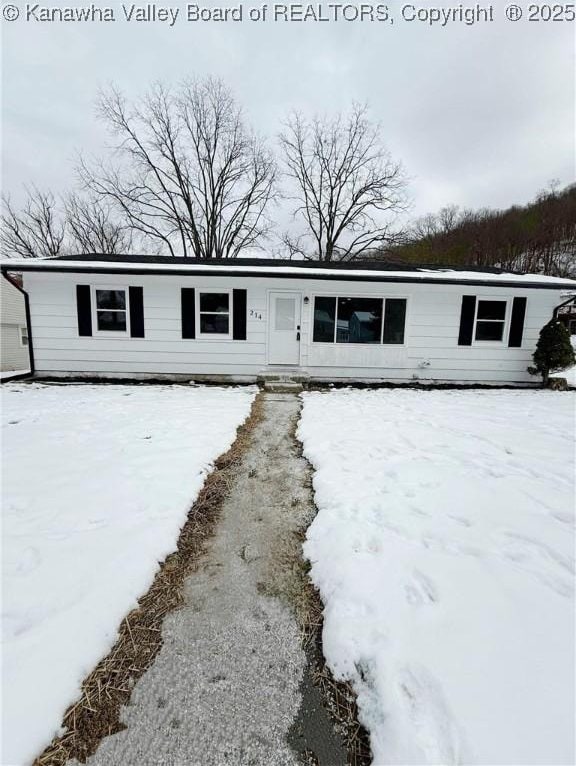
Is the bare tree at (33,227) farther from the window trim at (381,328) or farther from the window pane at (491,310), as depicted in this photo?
the window pane at (491,310)

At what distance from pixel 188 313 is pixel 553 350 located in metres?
8.65

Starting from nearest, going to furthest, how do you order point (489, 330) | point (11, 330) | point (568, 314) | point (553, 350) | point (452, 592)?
1. point (452, 592)
2. point (553, 350)
3. point (489, 330)
4. point (11, 330)
5. point (568, 314)

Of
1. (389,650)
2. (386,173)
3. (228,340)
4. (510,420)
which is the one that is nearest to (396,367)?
(510,420)

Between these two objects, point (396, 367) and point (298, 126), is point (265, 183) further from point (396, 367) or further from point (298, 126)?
point (396, 367)

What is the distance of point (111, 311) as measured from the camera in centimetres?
838

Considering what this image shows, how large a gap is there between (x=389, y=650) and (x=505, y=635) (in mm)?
565

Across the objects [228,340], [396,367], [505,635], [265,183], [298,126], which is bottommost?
[505,635]

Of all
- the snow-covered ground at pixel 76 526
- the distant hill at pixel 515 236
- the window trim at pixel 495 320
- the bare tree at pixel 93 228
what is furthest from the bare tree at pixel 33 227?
the distant hill at pixel 515 236

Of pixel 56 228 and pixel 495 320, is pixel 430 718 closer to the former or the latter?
pixel 495 320

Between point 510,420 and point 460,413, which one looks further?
Answer: point 460,413

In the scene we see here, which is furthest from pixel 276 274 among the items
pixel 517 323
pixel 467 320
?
pixel 517 323

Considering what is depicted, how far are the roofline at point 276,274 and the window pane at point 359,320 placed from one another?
0.66 metres

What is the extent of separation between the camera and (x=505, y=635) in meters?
1.63

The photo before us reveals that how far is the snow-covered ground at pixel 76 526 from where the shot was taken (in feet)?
Answer: 4.78
